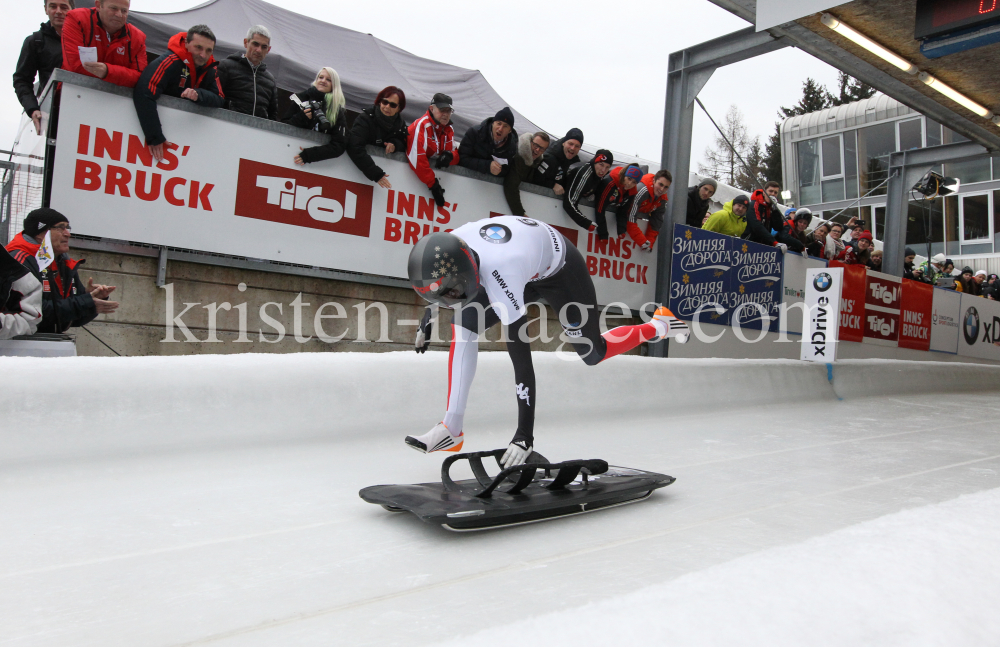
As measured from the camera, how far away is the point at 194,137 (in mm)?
4266

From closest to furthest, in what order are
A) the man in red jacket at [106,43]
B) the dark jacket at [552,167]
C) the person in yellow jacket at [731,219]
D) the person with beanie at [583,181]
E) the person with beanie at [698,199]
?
the man in red jacket at [106,43] → the dark jacket at [552,167] → the person with beanie at [583,181] → the person with beanie at [698,199] → the person in yellow jacket at [731,219]

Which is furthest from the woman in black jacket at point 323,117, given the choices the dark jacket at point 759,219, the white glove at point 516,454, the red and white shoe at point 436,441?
the dark jacket at point 759,219

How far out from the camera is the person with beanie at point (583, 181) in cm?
600

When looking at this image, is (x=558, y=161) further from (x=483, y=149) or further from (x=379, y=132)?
(x=379, y=132)

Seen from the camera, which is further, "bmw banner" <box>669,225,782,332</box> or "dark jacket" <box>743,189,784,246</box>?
"dark jacket" <box>743,189,784,246</box>

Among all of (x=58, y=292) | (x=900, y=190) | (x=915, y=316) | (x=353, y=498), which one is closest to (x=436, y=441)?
(x=353, y=498)

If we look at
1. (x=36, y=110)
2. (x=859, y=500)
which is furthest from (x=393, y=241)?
(x=859, y=500)

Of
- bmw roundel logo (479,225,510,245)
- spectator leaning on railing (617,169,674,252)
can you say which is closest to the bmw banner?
spectator leaning on railing (617,169,674,252)

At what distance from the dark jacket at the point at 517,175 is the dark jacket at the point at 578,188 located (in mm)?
474

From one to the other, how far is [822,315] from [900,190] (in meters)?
6.35

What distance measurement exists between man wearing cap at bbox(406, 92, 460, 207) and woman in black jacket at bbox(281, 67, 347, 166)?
0.55 meters

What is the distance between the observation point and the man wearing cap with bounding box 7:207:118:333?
10.9ft

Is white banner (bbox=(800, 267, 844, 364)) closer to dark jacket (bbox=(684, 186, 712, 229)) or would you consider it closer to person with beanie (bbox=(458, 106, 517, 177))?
dark jacket (bbox=(684, 186, 712, 229))

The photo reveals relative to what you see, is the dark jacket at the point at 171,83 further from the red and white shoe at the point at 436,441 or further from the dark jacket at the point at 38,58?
the red and white shoe at the point at 436,441
